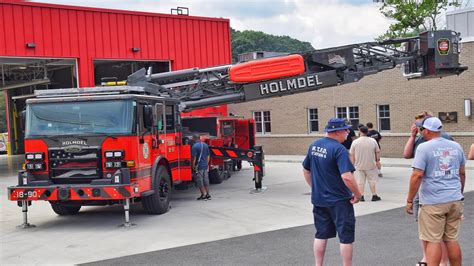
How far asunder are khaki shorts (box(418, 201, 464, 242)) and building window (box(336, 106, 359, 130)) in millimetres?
20151

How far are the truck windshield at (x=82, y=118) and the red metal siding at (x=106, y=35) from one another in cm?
787

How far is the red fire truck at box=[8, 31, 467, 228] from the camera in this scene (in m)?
10.8

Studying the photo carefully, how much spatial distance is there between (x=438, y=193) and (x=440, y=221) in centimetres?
28

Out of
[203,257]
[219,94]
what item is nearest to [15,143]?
[219,94]

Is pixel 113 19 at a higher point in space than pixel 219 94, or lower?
higher

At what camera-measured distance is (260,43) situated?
94.9 meters

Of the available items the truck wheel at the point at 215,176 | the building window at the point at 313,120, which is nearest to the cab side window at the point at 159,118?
the truck wheel at the point at 215,176

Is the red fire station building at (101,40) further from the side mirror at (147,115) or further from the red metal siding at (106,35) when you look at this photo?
the side mirror at (147,115)

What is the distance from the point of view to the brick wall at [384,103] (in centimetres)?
2236

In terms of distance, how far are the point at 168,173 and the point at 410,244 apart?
586cm

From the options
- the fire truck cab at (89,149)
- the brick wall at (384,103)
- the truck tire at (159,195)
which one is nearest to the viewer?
the fire truck cab at (89,149)

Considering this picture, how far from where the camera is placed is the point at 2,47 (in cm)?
1792

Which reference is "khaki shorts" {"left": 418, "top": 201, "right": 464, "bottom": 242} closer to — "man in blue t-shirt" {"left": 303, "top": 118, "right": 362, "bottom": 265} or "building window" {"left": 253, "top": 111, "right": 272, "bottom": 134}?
"man in blue t-shirt" {"left": 303, "top": 118, "right": 362, "bottom": 265}

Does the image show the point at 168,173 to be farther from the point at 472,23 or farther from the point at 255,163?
the point at 472,23
